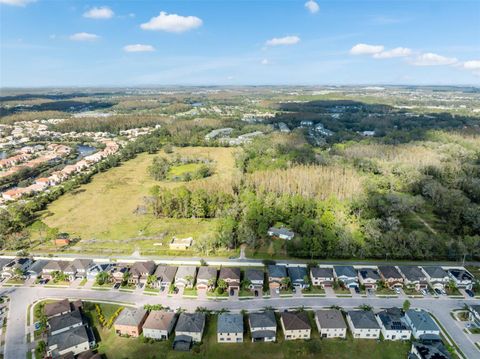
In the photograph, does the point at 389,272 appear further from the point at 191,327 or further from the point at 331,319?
the point at 191,327

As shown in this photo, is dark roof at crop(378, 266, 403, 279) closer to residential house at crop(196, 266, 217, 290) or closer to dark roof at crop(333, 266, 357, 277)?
dark roof at crop(333, 266, 357, 277)

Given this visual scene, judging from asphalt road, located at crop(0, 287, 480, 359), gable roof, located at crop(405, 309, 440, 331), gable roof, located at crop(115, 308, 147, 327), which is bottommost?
asphalt road, located at crop(0, 287, 480, 359)

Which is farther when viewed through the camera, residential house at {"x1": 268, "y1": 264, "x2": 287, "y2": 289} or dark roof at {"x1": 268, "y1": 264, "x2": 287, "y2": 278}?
dark roof at {"x1": 268, "y1": 264, "x2": 287, "y2": 278}

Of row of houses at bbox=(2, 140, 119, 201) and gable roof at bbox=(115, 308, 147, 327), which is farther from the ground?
row of houses at bbox=(2, 140, 119, 201)

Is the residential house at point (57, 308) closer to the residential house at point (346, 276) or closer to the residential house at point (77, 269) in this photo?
the residential house at point (77, 269)

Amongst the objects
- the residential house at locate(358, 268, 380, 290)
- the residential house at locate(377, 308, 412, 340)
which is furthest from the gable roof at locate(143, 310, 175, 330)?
the residential house at locate(358, 268, 380, 290)

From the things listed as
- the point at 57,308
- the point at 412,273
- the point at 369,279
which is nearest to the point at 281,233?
the point at 369,279

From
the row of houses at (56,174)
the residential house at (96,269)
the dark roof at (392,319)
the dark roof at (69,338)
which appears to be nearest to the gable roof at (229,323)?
the dark roof at (69,338)

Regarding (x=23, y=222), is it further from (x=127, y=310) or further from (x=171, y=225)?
(x=127, y=310)
